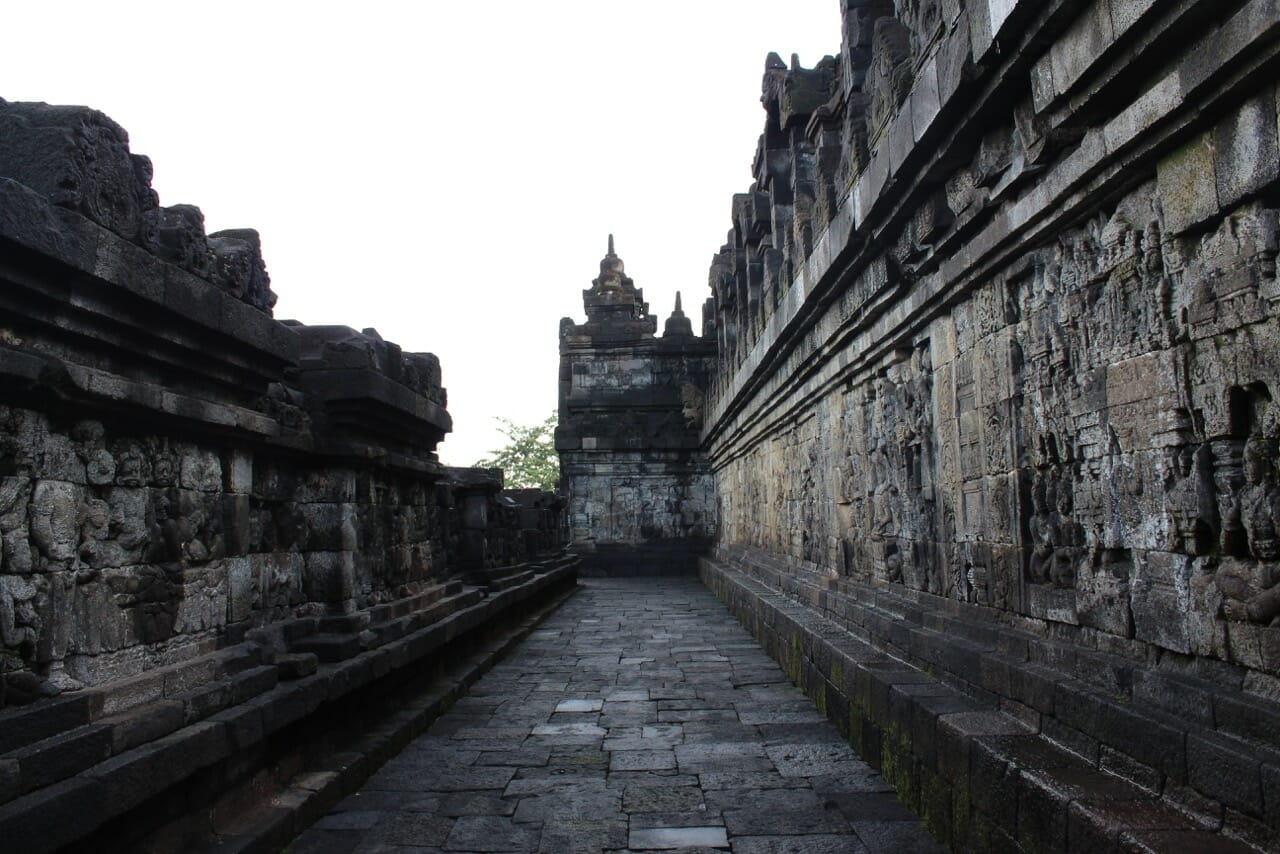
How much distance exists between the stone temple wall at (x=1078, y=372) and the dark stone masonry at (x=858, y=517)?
0.02 m

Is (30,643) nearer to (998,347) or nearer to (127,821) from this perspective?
(127,821)

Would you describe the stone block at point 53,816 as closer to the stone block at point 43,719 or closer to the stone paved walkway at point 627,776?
the stone block at point 43,719

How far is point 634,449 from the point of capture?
21.2m

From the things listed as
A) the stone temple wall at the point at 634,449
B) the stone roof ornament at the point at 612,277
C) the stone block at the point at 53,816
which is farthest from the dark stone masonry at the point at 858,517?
the stone roof ornament at the point at 612,277

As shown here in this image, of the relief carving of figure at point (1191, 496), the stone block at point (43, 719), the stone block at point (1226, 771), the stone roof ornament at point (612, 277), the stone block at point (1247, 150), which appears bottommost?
the stone block at point (1226, 771)

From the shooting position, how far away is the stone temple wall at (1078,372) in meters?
2.58

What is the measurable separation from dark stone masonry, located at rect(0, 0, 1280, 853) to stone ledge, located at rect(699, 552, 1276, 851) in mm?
19

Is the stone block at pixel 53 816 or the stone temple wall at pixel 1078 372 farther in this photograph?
the stone temple wall at pixel 1078 372

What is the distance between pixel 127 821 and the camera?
9.78ft

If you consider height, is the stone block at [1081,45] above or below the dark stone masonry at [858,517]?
above

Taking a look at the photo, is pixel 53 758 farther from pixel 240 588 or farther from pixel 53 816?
pixel 240 588

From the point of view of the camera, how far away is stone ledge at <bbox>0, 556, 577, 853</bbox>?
2574mm

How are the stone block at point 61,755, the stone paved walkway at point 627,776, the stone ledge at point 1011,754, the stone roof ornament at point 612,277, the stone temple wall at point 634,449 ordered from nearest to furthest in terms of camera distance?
1. the stone ledge at point 1011,754
2. the stone block at point 61,755
3. the stone paved walkway at point 627,776
4. the stone temple wall at point 634,449
5. the stone roof ornament at point 612,277

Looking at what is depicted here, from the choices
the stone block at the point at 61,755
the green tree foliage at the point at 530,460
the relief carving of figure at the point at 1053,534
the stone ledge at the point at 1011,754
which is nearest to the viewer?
the stone ledge at the point at 1011,754
